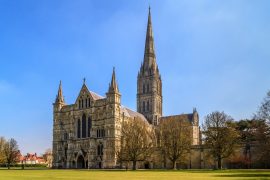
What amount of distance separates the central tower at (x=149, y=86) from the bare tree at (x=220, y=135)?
173 feet

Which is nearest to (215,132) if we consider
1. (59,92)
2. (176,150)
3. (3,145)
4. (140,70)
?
(176,150)

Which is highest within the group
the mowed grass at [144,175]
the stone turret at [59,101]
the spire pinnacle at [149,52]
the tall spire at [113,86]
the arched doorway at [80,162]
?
the spire pinnacle at [149,52]

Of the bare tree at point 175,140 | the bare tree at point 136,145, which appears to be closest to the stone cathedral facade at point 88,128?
the bare tree at point 175,140

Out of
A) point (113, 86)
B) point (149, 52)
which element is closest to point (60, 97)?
point (113, 86)

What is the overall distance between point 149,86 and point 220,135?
2371 inches

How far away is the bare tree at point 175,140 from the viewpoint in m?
78.8

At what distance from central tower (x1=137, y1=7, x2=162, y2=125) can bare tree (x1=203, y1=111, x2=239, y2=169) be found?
52607 mm

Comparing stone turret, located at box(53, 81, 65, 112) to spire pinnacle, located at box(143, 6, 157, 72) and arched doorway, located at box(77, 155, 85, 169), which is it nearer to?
arched doorway, located at box(77, 155, 85, 169)

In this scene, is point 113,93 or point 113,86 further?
point 113,86

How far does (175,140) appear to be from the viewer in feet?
261

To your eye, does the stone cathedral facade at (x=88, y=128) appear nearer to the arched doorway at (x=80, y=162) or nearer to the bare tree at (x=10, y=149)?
the arched doorway at (x=80, y=162)

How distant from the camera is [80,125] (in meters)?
102

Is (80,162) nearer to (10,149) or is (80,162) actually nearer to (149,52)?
(10,149)

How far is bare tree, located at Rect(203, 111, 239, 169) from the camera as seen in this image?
71.2m
